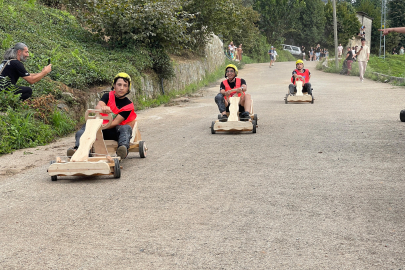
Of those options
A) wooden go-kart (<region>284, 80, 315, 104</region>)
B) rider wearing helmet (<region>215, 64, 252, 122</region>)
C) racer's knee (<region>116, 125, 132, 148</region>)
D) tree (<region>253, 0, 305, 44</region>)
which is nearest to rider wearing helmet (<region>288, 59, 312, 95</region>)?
wooden go-kart (<region>284, 80, 315, 104</region>)

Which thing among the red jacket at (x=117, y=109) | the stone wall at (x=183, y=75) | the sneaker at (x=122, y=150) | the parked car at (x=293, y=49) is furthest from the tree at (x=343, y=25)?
the sneaker at (x=122, y=150)

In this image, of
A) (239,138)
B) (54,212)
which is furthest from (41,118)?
(54,212)

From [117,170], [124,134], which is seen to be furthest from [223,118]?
[117,170]

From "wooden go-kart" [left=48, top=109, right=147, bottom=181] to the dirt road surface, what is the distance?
0.14 m

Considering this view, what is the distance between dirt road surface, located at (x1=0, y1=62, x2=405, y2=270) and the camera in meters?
3.68

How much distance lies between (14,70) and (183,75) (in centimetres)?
1301

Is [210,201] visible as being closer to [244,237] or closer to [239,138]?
[244,237]

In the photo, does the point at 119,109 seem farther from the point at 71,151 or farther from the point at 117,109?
the point at 71,151

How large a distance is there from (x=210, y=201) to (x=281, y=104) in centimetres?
1118

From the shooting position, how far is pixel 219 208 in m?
4.84

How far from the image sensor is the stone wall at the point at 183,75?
1627cm

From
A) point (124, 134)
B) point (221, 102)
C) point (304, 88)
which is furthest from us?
point (304, 88)

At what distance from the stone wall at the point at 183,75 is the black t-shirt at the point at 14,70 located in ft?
9.00

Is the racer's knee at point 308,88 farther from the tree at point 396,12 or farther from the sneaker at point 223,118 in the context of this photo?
the tree at point 396,12
